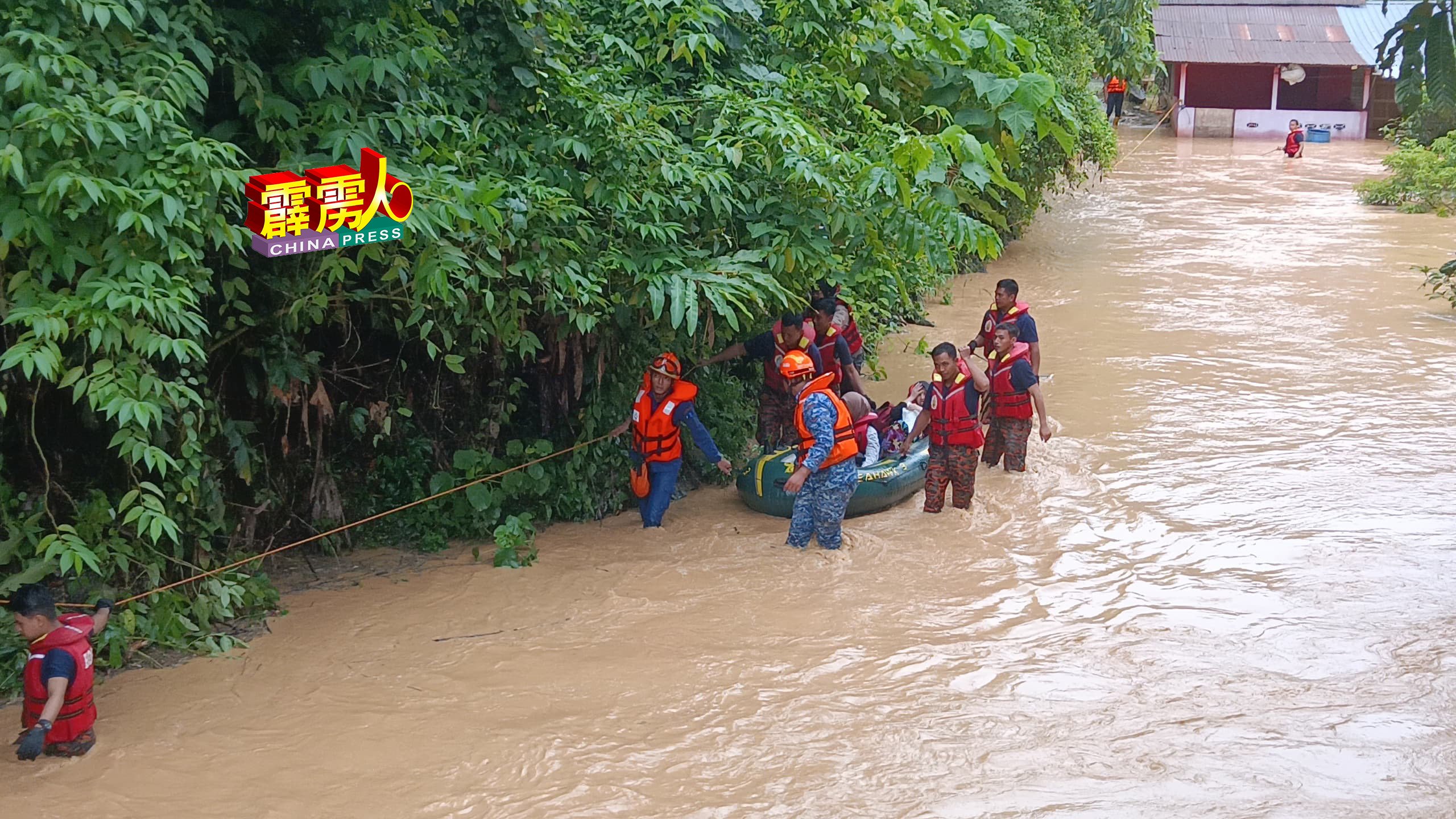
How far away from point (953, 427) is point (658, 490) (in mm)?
2249

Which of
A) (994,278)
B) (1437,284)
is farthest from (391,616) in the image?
(1437,284)

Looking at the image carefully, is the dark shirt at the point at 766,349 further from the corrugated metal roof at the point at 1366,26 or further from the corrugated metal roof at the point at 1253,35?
the corrugated metal roof at the point at 1366,26

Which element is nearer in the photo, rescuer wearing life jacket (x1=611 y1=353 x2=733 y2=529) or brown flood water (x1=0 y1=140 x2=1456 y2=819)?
brown flood water (x1=0 y1=140 x2=1456 y2=819)

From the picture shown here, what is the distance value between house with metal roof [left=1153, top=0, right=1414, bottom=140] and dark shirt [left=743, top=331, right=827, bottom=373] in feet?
111

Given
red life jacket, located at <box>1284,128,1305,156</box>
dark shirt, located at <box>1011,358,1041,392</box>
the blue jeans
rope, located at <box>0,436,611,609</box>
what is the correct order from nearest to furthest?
rope, located at <box>0,436,611,609</box> → the blue jeans → dark shirt, located at <box>1011,358,1041,392</box> → red life jacket, located at <box>1284,128,1305,156</box>

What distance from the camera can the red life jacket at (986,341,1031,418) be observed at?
34.3 feet

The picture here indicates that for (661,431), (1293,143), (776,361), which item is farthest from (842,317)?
(1293,143)

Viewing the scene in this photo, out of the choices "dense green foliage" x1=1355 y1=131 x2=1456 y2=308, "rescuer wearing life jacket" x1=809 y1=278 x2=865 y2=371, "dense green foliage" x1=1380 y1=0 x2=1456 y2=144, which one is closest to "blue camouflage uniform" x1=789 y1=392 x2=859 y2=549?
"rescuer wearing life jacket" x1=809 y1=278 x2=865 y2=371

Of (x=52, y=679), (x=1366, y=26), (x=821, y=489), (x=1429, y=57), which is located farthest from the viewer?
(x=1366, y=26)

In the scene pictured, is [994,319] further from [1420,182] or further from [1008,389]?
[1420,182]

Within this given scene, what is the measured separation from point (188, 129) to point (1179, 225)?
2206cm

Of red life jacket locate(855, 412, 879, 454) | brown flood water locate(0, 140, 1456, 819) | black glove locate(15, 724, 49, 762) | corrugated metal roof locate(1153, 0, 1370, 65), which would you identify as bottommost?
brown flood water locate(0, 140, 1456, 819)

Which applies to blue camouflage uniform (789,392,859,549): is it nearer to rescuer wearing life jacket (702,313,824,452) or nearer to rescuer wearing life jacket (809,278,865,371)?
rescuer wearing life jacket (702,313,824,452)

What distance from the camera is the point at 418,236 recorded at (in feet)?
23.4
